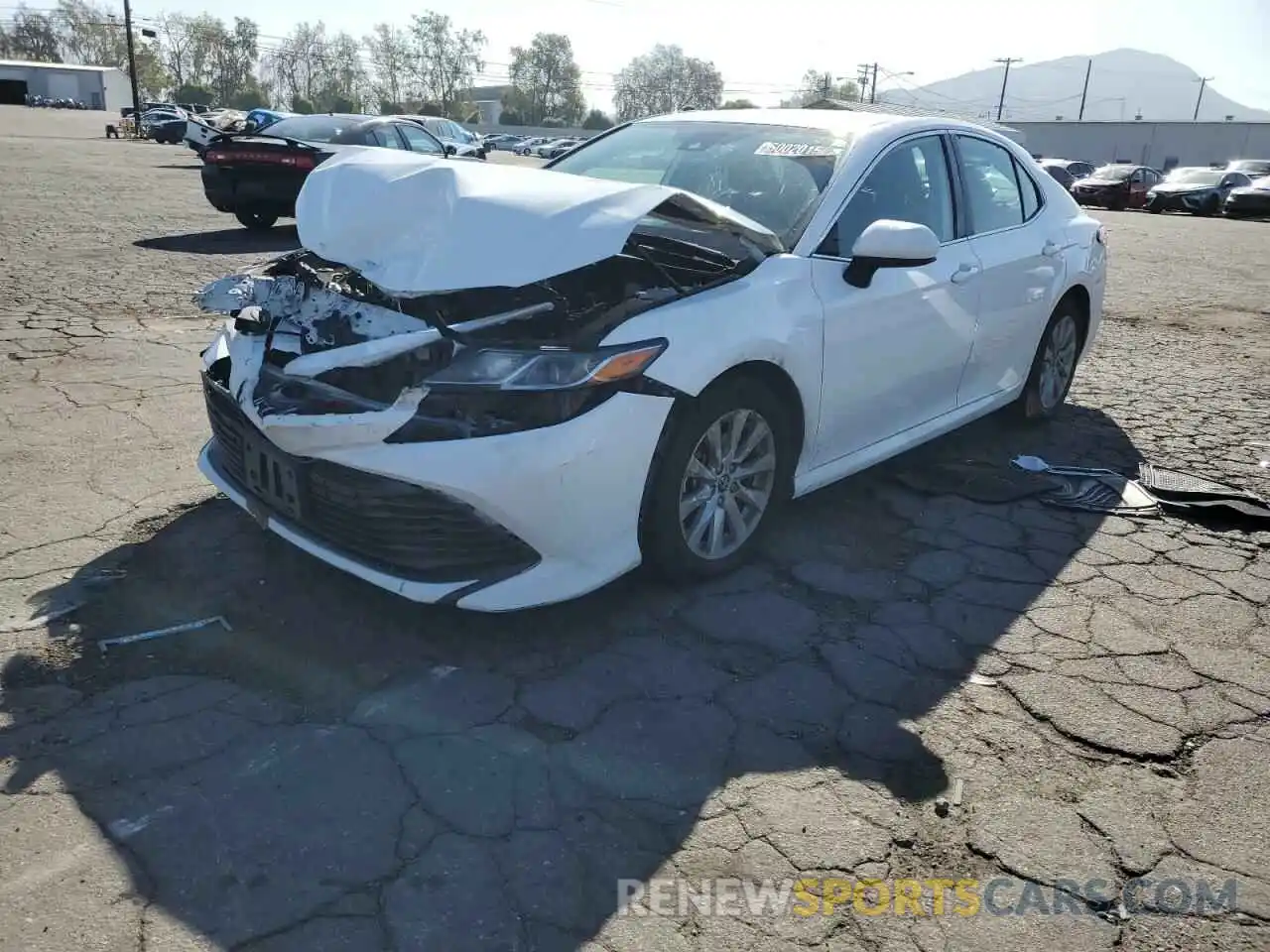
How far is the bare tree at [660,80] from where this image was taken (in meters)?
110

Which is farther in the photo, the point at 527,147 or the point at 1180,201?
the point at 527,147

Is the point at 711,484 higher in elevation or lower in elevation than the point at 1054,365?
lower

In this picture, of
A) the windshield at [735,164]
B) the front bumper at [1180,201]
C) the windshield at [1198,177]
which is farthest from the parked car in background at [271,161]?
the windshield at [1198,177]

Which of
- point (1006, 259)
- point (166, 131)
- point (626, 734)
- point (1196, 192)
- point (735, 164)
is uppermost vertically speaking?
point (166, 131)

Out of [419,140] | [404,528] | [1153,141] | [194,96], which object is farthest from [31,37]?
[404,528]

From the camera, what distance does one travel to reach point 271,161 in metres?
10.9

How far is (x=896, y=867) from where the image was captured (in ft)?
7.07

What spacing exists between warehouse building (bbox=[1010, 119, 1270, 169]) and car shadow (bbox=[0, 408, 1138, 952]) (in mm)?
64446

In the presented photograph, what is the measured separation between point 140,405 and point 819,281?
354 cm

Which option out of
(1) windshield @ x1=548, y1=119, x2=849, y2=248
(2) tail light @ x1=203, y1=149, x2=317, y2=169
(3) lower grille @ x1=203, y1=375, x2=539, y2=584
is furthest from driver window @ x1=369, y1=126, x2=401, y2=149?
(3) lower grille @ x1=203, y1=375, x2=539, y2=584

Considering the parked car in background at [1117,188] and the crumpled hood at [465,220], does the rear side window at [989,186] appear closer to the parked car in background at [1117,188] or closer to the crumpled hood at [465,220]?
the crumpled hood at [465,220]

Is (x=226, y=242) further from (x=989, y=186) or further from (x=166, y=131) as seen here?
(x=166, y=131)

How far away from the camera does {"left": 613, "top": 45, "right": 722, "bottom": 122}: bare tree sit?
110188mm

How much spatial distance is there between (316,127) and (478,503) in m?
10.7
